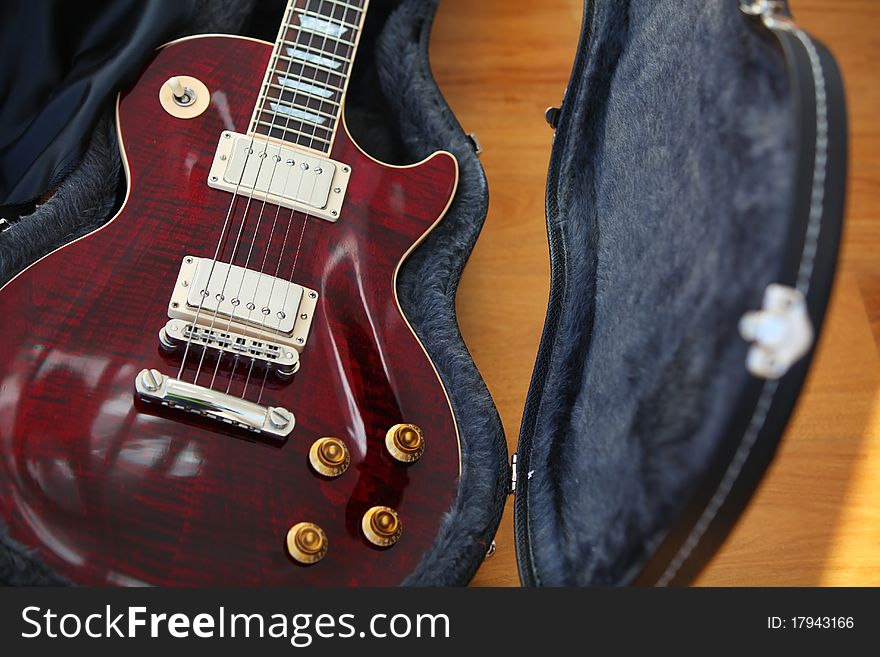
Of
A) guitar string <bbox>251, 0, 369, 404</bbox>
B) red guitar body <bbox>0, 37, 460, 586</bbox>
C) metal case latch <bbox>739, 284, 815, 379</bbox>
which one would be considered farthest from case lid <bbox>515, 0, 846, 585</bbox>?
guitar string <bbox>251, 0, 369, 404</bbox>

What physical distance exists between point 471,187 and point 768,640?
1.81 ft

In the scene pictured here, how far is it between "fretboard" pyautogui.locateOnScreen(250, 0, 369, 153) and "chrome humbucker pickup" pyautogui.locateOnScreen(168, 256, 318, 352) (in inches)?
6.9

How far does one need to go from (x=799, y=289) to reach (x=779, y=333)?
0.11ft

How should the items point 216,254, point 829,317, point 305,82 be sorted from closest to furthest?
point 216,254 → point 305,82 → point 829,317

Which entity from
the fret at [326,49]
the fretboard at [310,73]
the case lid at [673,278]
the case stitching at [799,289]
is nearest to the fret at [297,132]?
the fretboard at [310,73]

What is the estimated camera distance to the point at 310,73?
0.98 meters

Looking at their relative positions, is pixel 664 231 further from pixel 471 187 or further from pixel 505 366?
pixel 505 366

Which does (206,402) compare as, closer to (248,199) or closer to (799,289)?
(248,199)

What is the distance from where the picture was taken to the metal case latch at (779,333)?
Answer: 0.58 metres

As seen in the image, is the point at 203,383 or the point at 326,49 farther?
the point at 326,49

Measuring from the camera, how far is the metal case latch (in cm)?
58

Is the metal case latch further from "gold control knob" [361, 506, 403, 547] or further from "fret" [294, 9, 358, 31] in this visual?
"fret" [294, 9, 358, 31]

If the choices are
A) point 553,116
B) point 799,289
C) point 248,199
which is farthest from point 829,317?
point 248,199

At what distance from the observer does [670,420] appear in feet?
2.22
